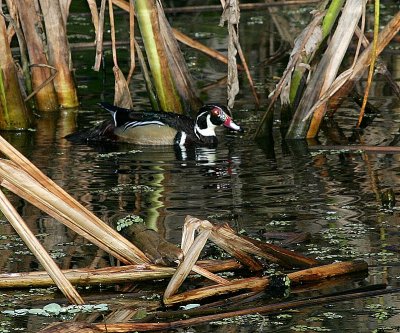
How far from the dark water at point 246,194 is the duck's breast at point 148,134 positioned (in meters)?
0.14

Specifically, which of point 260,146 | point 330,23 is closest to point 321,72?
point 330,23

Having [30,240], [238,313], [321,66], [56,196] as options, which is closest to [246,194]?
[321,66]

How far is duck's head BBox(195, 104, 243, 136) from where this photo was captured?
11170 millimetres

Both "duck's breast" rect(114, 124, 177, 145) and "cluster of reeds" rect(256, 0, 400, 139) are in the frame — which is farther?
"duck's breast" rect(114, 124, 177, 145)

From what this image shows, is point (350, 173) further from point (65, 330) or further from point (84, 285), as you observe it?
point (65, 330)

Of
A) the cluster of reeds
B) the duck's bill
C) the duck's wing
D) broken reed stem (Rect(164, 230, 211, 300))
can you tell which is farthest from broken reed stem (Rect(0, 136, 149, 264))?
the duck's bill

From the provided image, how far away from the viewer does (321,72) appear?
9672 mm

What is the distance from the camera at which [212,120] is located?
11258 millimetres

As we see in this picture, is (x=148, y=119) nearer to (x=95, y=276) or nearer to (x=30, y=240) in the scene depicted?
(x=95, y=276)

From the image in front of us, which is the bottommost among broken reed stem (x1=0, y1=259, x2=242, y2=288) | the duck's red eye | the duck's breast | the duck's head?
the duck's breast

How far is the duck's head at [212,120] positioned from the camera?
36.6ft

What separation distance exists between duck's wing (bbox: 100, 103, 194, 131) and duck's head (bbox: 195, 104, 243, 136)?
4.9 inches

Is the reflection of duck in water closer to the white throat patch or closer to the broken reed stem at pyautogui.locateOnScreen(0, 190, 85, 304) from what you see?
the white throat patch

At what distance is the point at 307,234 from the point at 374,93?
6122mm
